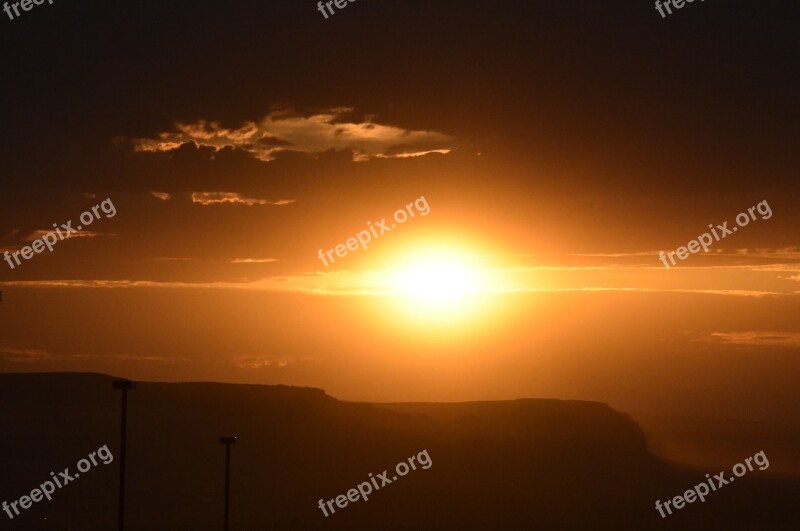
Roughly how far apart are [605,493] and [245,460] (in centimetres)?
6688

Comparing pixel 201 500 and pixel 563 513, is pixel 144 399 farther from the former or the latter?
pixel 563 513

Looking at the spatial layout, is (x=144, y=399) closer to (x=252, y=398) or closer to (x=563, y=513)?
(x=252, y=398)

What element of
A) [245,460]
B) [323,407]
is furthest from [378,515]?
[323,407]

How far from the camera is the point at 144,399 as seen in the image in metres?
162

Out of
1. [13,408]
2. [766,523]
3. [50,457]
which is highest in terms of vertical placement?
[13,408]

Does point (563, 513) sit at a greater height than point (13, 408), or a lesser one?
lesser

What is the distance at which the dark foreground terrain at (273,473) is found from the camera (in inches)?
4747

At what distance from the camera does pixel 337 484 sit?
143 m

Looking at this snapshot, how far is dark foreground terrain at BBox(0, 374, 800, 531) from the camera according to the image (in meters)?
121

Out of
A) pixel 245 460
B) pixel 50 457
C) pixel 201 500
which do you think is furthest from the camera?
pixel 245 460

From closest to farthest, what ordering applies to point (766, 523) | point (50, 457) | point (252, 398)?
point (50, 457) → point (766, 523) → point (252, 398)

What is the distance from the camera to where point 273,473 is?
143125 mm

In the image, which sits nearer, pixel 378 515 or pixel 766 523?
pixel 378 515

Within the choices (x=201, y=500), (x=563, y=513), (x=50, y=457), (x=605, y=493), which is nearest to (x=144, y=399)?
(x=50, y=457)
